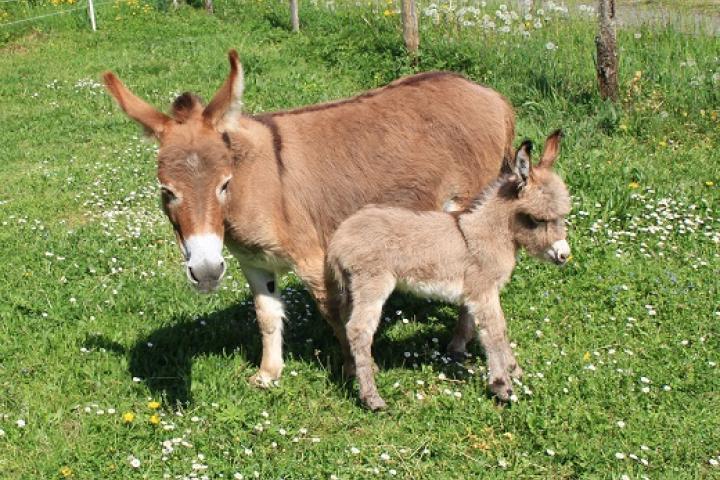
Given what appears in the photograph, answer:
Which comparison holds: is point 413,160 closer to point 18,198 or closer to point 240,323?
point 240,323

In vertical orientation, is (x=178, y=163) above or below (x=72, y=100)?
above

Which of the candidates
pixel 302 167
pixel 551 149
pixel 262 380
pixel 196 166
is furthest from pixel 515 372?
pixel 196 166

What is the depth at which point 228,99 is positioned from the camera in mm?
4156

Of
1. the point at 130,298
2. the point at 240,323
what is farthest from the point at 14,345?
the point at 240,323

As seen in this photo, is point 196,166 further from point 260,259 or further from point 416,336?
point 416,336

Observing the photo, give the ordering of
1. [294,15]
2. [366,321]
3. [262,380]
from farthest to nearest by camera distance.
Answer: [294,15]
[262,380]
[366,321]

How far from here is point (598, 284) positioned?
5645 mm

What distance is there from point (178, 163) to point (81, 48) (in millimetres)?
10895

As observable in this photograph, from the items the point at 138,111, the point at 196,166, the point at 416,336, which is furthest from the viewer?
the point at 416,336

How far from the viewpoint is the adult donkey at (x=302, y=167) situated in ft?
12.9

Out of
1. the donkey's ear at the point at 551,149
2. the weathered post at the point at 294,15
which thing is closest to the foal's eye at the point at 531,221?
the donkey's ear at the point at 551,149

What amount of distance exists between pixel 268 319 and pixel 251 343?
43cm

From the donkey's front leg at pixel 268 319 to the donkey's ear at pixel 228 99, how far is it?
997 mm

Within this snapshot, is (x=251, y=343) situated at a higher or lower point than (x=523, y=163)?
lower
